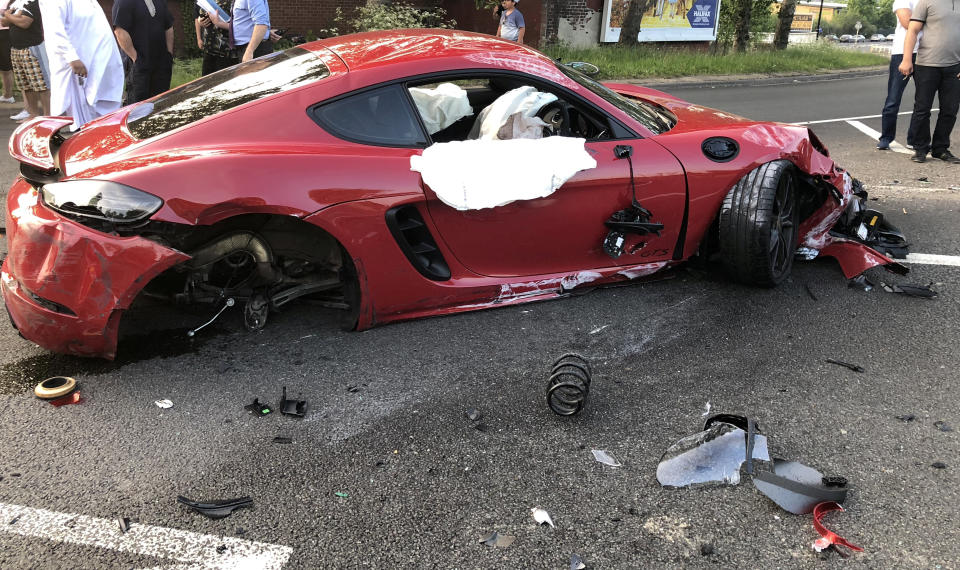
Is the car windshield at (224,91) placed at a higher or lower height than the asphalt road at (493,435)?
higher

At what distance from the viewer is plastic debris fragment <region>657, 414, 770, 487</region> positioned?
2760mm

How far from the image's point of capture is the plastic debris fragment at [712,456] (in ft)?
9.05

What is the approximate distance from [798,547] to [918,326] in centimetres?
214

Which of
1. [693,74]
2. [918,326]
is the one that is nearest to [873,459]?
[918,326]

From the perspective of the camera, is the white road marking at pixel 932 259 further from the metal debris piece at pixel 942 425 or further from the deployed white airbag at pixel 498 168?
the deployed white airbag at pixel 498 168

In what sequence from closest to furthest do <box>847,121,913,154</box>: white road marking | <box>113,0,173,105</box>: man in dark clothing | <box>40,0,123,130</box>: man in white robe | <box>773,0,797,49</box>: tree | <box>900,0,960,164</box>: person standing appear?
<box>40,0,123,130</box>: man in white robe → <box>113,0,173,105</box>: man in dark clothing → <box>900,0,960,164</box>: person standing → <box>847,121,913,154</box>: white road marking → <box>773,0,797,49</box>: tree

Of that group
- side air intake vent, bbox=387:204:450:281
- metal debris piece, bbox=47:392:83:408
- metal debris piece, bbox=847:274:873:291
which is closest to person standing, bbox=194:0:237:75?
side air intake vent, bbox=387:204:450:281

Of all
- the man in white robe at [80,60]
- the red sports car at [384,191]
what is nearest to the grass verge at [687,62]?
the man in white robe at [80,60]

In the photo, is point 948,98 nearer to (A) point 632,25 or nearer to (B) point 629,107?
(B) point 629,107

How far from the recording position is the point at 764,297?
170 inches

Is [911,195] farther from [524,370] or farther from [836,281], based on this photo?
[524,370]

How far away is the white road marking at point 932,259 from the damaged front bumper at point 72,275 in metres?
4.48

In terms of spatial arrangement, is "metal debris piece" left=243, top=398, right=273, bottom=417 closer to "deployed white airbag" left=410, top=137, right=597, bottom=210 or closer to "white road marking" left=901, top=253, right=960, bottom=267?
"deployed white airbag" left=410, top=137, right=597, bottom=210

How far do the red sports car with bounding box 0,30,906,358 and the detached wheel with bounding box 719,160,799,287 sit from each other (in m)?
0.01
